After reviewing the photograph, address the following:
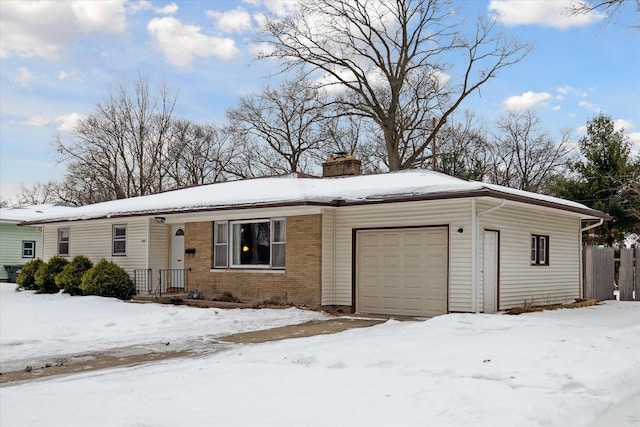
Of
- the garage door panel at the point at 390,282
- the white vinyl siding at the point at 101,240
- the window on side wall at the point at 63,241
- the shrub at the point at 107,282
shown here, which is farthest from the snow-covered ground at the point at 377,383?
the window on side wall at the point at 63,241

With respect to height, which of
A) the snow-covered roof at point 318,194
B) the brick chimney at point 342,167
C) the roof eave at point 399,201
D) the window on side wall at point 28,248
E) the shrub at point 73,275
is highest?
the brick chimney at point 342,167

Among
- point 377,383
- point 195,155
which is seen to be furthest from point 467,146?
point 377,383

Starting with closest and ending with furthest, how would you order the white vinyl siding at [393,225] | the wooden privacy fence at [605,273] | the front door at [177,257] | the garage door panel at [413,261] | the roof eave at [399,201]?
the roof eave at [399,201] < the white vinyl siding at [393,225] < the garage door panel at [413,261] < the front door at [177,257] < the wooden privacy fence at [605,273]

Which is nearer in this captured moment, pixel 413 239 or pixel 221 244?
pixel 413 239

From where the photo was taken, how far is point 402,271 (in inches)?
600

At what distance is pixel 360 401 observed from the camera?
21.0 feet

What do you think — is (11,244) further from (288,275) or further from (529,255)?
(529,255)

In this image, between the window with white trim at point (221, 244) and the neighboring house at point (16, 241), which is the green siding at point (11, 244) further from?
the window with white trim at point (221, 244)

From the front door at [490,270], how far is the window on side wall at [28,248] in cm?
2671

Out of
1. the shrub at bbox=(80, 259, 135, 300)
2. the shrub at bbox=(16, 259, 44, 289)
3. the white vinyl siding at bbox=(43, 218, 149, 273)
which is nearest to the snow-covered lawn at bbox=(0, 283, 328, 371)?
the shrub at bbox=(80, 259, 135, 300)

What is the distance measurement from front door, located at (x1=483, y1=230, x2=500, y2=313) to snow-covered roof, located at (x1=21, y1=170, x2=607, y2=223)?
1149mm

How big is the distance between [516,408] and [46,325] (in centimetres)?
1075

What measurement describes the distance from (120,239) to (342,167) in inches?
321

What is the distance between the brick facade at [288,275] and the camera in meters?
16.0
